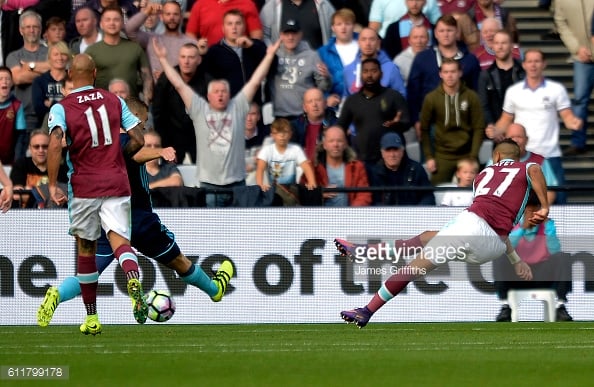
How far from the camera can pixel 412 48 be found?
17.2 metres

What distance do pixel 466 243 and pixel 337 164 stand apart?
11.1 feet

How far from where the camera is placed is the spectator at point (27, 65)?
1680 centimetres

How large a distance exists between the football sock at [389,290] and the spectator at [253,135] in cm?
394

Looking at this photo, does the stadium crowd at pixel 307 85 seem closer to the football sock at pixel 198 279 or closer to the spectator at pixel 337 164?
the spectator at pixel 337 164

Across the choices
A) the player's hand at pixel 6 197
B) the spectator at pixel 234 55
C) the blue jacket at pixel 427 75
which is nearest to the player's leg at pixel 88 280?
the player's hand at pixel 6 197

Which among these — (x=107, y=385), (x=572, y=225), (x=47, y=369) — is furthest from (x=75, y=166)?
(x=572, y=225)

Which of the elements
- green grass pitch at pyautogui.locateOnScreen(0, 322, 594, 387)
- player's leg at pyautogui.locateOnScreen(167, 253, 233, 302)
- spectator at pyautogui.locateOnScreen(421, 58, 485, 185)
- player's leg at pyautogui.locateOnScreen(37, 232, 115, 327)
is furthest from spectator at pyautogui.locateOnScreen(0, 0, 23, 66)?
player's leg at pyautogui.locateOnScreen(167, 253, 233, 302)

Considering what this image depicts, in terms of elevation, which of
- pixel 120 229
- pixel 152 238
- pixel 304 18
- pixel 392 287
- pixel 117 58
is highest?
pixel 304 18

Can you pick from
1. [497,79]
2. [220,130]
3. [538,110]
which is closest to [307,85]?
[220,130]

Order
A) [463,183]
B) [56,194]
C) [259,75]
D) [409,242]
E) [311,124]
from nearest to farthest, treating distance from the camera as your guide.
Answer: [56,194] < [409,242] < [463,183] < [259,75] < [311,124]

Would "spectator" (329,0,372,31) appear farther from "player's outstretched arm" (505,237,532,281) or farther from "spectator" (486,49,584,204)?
"player's outstretched arm" (505,237,532,281)

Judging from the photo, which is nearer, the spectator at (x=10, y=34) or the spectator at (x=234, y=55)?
the spectator at (x=234, y=55)

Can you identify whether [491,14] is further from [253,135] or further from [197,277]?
[197,277]

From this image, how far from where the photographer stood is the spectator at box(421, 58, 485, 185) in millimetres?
16234
